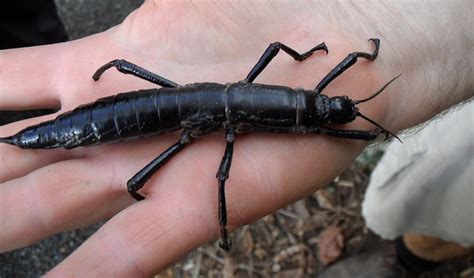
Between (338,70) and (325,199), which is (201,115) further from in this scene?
(325,199)

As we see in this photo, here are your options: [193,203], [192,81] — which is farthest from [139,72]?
[193,203]

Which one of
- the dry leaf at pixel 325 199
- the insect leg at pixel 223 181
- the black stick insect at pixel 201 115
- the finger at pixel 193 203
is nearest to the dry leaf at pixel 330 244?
the dry leaf at pixel 325 199

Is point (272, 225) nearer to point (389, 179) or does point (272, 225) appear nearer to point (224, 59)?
point (389, 179)

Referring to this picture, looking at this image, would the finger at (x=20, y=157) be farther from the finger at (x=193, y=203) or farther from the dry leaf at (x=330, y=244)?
the dry leaf at (x=330, y=244)

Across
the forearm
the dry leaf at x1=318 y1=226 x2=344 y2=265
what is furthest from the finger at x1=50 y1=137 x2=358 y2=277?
the dry leaf at x1=318 y1=226 x2=344 y2=265

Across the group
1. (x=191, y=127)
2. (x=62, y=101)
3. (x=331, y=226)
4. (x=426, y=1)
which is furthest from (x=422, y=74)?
(x=62, y=101)
